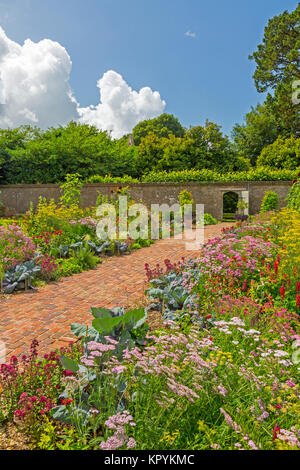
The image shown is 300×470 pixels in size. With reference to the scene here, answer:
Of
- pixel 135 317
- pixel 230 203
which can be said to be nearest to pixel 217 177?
pixel 230 203

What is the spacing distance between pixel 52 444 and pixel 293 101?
20.5 meters

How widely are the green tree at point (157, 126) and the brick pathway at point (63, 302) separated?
34153 mm

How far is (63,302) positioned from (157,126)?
37.9m

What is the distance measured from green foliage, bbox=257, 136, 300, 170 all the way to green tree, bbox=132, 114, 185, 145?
53.3ft

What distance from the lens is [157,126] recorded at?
128 feet

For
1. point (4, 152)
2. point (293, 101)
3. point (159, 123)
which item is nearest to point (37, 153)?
point (4, 152)

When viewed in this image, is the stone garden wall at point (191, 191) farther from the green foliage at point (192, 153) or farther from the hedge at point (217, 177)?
the green foliage at point (192, 153)

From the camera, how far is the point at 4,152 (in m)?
17.8

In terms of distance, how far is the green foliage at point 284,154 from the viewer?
76.3ft

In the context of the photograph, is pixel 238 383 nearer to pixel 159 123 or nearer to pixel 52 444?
pixel 52 444

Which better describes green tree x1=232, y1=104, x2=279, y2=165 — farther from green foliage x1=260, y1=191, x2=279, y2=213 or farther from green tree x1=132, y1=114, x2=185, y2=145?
green foliage x1=260, y1=191, x2=279, y2=213

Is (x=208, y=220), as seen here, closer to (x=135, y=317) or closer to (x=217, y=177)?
(x=217, y=177)

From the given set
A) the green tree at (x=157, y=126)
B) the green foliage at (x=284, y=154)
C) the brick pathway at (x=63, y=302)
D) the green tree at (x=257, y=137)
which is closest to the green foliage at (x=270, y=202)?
the brick pathway at (x=63, y=302)

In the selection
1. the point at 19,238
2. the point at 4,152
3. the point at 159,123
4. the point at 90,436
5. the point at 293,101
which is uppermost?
the point at 159,123
